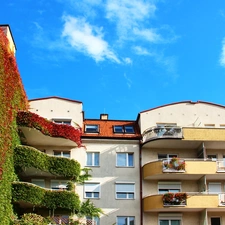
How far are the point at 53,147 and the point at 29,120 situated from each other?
4.56 metres

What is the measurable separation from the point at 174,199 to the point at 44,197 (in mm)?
9590

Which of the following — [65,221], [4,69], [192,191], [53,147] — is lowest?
[65,221]

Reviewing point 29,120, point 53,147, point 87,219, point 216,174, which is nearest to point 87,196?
point 87,219

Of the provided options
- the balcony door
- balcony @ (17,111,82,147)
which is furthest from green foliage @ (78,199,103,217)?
the balcony door

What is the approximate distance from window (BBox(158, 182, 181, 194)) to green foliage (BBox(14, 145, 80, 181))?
6.78m

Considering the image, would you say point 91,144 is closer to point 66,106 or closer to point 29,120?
point 66,106

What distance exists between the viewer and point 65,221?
110 feet

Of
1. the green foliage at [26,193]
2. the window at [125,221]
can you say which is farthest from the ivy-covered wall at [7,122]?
the window at [125,221]

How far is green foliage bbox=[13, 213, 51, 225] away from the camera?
30.3 meters

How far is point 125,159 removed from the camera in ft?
124

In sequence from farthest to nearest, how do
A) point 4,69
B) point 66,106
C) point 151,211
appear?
point 66,106 → point 151,211 → point 4,69

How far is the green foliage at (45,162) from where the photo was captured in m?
32.4

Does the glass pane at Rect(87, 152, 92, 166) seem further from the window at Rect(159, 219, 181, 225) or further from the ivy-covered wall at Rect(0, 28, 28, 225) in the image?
the window at Rect(159, 219, 181, 225)

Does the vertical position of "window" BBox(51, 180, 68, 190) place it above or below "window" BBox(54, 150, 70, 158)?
below
